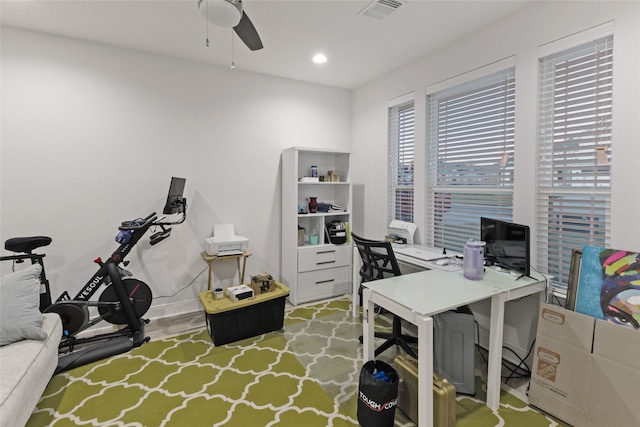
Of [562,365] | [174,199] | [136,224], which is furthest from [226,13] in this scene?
[562,365]

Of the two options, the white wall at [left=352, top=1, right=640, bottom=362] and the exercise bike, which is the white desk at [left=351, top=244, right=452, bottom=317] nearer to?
the white wall at [left=352, top=1, right=640, bottom=362]

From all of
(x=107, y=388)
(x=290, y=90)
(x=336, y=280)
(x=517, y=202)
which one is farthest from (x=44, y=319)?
(x=517, y=202)

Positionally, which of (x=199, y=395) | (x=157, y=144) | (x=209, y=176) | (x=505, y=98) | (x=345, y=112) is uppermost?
(x=345, y=112)

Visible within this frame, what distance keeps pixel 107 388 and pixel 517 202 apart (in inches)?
130

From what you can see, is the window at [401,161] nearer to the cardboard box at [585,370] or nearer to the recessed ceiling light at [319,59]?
the recessed ceiling light at [319,59]

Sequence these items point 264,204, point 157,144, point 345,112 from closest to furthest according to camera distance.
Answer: point 157,144, point 264,204, point 345,112

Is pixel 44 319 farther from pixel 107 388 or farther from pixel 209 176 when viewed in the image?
pixel 209 176

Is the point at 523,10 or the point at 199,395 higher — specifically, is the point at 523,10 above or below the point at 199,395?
above

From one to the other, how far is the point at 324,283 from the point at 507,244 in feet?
6.94

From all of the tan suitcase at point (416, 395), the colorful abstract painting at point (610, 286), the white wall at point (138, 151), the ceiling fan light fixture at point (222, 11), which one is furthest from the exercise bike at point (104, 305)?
the colorful abstract painting at point (610, 286)

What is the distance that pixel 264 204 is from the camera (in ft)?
12.8

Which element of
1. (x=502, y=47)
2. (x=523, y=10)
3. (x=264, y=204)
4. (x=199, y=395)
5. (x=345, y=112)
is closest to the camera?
(x=199, y=395)

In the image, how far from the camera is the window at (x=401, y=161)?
11.8 ft

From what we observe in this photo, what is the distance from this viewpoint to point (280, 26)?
2.68 m
